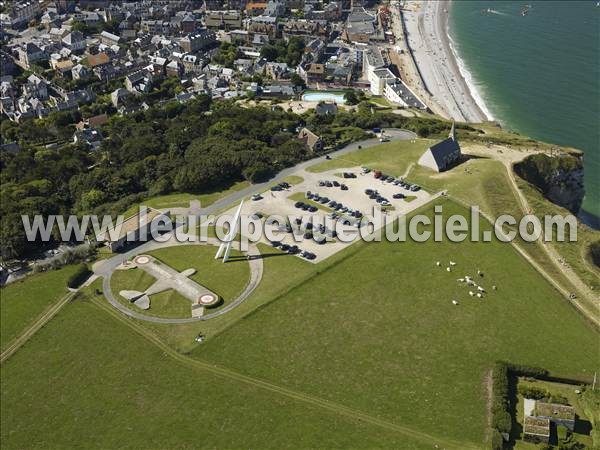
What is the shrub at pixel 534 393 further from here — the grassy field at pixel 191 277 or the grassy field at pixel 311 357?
the grassy field at pixel 191 277

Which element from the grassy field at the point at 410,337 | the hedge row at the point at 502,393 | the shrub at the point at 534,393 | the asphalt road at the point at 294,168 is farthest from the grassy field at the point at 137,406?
the asphalt road at the point at 294,168

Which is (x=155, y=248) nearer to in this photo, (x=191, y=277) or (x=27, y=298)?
(x=191, y=277)

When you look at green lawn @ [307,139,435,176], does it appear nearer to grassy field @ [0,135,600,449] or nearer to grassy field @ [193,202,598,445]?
grassy field @ [0,135,600,449]

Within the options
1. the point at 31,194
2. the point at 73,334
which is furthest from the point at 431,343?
the point at 31,194

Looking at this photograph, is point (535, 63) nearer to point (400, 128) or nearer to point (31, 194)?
point (400, 128)

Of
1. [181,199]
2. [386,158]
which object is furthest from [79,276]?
[386,158]

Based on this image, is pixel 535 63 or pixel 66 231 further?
pixel 535 63

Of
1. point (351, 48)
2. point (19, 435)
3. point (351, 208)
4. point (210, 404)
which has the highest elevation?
point (351, 48)

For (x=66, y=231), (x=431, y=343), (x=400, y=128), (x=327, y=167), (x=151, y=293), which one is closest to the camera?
(x=431, y=343)
